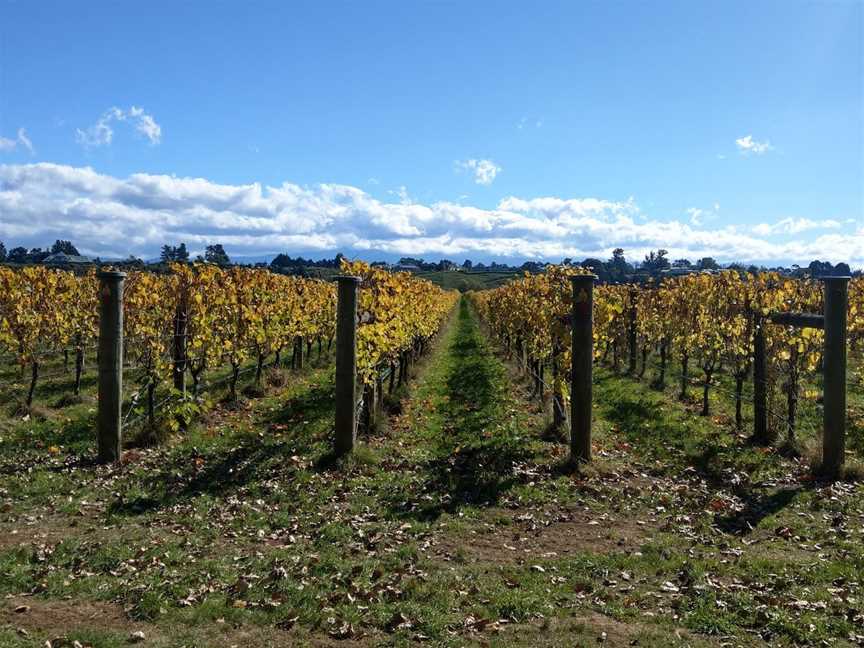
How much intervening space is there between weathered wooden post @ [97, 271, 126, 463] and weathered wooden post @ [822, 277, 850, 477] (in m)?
10.8

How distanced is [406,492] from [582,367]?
3422mm

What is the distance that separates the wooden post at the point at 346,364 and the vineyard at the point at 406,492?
1.5 inches

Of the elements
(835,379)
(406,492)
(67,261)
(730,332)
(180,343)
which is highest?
(67,261)

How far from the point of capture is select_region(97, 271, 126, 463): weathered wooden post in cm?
953

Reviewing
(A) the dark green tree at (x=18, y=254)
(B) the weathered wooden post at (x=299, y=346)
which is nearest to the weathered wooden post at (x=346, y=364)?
(B) the weathered wooden post at (x=299, y=346)

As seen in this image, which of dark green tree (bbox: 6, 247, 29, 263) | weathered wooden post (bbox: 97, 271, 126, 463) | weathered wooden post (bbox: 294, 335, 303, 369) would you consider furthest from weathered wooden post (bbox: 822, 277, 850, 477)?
dark green tree (bbox: 6, 247, 29, 263)

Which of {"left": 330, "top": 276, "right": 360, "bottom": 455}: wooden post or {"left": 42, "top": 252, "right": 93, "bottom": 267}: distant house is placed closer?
{"left": 330, "top": 276, "right": 360, "bottom": 455}: wooden post

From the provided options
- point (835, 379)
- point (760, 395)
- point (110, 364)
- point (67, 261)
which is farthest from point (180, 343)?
point (67, 261)

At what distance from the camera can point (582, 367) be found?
32.0ft

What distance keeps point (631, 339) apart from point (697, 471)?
46.2ft

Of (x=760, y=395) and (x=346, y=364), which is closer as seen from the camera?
(x=346, y=364)

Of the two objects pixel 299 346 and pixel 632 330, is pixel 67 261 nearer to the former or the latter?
pixel 299 346

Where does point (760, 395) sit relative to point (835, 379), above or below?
below

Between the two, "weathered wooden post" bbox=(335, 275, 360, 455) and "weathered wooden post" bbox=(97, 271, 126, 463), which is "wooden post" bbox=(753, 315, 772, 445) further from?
"weathered wooden post" bbox=(97, 271, 126, 463)
